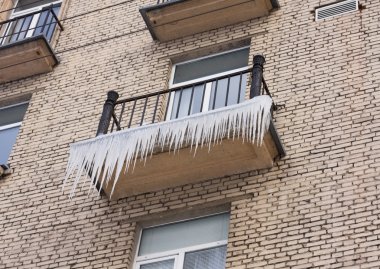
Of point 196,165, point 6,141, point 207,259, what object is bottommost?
point 207,259

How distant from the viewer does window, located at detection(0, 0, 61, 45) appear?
13047 millimetres

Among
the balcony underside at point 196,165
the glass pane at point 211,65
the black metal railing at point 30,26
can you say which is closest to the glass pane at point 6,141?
the black metal railing at point 30,26

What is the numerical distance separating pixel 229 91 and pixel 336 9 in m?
1.81

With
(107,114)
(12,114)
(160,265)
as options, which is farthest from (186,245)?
(12,114)

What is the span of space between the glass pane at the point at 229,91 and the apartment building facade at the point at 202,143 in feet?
0.09

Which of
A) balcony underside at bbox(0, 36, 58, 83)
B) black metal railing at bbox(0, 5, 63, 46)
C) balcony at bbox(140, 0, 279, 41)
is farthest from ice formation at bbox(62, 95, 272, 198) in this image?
black metal railing at bbox(0, 5, 63, 46)

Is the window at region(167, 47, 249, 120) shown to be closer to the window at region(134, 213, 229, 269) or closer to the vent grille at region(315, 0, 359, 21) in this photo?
the vent grille at region(315, 0, 359, 21)

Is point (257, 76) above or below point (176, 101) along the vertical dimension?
below

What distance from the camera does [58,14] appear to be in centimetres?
1342

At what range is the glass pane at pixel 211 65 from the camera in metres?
11.2

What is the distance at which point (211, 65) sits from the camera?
11.3 metres

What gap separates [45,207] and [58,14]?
172 inches

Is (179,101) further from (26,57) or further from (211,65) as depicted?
(26,57)

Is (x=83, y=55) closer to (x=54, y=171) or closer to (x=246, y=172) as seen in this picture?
(x=54, y=171)
